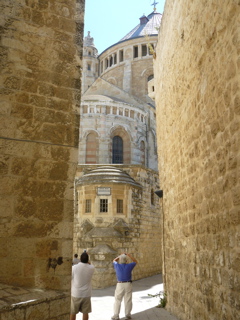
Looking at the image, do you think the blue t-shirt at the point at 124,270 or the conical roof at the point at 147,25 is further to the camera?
the conical roof at the point at 147,25

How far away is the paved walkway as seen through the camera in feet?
21.9

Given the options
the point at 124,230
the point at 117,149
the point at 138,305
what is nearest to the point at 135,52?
the point at 117,149

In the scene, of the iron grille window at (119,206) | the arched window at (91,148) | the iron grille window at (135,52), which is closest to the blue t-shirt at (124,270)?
the iron grille window at (119,206)

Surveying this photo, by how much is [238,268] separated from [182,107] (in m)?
3.35

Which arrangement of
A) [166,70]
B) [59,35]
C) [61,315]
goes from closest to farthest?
1. [61,315]
2. [59,35]
3. [166,70]

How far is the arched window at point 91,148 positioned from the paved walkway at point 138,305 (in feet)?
33.3

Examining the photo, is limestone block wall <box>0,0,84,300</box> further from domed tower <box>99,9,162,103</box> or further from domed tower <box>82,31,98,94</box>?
domed tower <box>82,31,98,94</box>

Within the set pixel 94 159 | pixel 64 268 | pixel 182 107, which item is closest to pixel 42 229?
pixel 64 268

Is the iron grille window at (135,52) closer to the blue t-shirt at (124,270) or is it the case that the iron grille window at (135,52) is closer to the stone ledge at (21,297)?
the blue t-shirt at (124,270)

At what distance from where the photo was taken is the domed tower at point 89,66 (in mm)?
36531

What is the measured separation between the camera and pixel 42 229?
12.6 ft

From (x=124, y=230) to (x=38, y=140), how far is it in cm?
1011

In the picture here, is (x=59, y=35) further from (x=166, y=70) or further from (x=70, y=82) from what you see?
(x=166, y=70)

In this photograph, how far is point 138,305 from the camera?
8.11 metres
